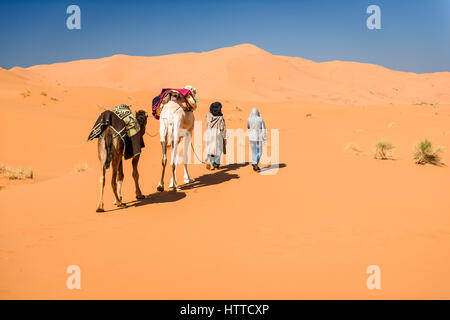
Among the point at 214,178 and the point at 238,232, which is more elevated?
the point at 214,178

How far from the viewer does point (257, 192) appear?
25.8 ft

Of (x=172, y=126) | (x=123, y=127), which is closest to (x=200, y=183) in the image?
(x=172, y=126)

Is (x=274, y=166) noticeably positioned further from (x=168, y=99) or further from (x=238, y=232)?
(x=238, y=232)

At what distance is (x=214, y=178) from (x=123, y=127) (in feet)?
11.4

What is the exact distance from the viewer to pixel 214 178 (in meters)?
9.53

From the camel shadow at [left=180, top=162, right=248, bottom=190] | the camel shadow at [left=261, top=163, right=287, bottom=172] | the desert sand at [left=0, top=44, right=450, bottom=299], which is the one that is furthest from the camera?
the camel shadow at [left=261, top=163, right=287, bottom=172]

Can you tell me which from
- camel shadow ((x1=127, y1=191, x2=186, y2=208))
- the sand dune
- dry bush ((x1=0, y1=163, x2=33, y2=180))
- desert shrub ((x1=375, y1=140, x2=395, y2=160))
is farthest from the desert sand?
the sand dune

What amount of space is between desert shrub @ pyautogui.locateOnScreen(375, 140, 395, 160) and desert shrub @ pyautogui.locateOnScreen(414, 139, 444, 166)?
3.10ft

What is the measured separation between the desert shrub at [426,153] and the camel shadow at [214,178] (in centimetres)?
568

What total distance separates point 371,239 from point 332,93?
59.1m

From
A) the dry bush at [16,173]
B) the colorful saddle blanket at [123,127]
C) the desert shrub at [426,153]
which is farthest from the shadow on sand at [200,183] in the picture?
the dry bush at [16,173]

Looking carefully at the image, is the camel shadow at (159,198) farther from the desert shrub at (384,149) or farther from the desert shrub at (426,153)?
the desert shrub at (426,153)

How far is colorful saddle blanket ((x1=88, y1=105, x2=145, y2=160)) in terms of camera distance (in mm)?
6578

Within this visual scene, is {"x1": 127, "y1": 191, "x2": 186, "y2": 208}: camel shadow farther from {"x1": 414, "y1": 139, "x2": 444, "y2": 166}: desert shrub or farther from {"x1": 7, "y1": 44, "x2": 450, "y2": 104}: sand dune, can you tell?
{"x1": 7, "y1": 44, "x2": 450, "y2": 104}: sand dune
